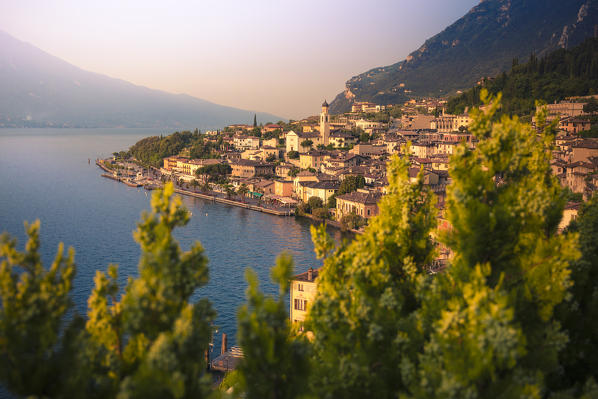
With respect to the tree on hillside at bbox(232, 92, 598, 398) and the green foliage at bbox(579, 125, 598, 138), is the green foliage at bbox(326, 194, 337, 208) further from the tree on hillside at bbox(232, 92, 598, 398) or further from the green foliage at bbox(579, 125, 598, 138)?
the tree on hillside at bbox(232, 92, 598, 398)

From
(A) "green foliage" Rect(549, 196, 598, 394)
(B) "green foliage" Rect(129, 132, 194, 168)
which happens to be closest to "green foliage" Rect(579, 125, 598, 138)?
(A) "green foliage" Rect(549, 196, 598, 394)

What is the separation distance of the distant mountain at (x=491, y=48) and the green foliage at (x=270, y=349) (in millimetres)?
136423

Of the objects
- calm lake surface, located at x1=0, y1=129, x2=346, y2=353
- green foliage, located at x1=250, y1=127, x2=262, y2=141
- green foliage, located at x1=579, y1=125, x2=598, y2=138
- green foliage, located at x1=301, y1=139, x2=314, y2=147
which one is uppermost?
green foliage, located at x1=250, y1=127, x2=262, y2=141

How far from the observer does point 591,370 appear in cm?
574

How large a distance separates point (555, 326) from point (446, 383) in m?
1.78

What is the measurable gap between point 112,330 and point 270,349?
5.35 feet

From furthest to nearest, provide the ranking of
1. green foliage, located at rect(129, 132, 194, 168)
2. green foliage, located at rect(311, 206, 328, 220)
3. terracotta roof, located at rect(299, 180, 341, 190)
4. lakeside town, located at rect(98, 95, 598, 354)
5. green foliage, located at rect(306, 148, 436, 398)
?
green foliage, located at rect(129, 132, 194, 168), terracotta roof, located at rect(299, 180, 341, 190), green foliage, located at rect(311, 206, 328, 220), lakeside town, located at rect(98, 95, 598, 354), green foliage, located at rect(306, 148, 436, 398)

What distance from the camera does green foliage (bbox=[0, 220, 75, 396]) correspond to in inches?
144

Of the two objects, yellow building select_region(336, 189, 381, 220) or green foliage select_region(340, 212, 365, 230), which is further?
yellow building select_region(336, 189, 381, 220)

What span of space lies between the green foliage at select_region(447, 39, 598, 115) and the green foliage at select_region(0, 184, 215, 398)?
58938 mm

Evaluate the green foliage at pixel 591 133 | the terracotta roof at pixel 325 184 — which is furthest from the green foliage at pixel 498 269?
the green foliage at pixel 591 133

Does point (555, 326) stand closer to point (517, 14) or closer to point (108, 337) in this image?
point (108, 337)

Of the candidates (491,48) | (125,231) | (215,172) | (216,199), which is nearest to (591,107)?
(216,199)

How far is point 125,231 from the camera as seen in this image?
124 ft
